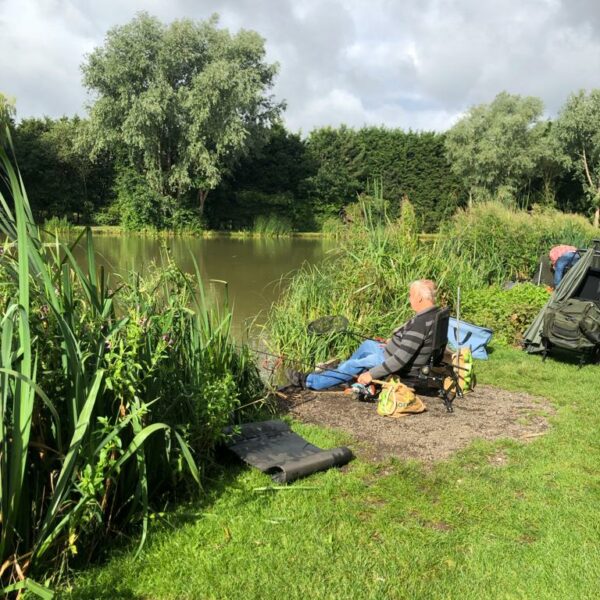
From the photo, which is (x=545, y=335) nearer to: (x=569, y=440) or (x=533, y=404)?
(x=533, y=404)

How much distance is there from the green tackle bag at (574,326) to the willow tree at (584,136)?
84.2ft

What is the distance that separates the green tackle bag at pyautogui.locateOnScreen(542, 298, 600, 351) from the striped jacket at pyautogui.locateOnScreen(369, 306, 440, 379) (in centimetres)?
230

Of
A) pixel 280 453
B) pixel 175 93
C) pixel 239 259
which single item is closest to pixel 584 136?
pixel 175 93

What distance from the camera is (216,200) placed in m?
30.0

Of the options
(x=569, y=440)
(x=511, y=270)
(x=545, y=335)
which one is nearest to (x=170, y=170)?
(x=511, y=270)

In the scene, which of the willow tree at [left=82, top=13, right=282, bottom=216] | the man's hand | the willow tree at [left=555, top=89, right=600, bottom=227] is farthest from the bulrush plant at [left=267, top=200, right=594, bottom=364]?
the willow tree at [left=555, top=89, right=600, bottom=227]

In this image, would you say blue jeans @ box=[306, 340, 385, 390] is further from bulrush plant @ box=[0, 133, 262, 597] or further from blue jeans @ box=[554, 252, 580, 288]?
blue jeans @ box=[554, 252, 580, 288]

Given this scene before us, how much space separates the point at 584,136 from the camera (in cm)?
2930

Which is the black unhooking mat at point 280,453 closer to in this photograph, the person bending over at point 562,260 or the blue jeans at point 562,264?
the person bending over at point 562,260

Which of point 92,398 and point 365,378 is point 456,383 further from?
point 92,398

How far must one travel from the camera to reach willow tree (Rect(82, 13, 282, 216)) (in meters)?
24.5

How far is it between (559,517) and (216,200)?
93.5 feet

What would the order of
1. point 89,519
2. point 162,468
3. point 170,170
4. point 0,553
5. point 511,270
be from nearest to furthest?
1. point 0,553
2. point 89,519
3. point 162,468
4. point 511,270
5. point 170,170

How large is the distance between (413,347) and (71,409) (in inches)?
109
